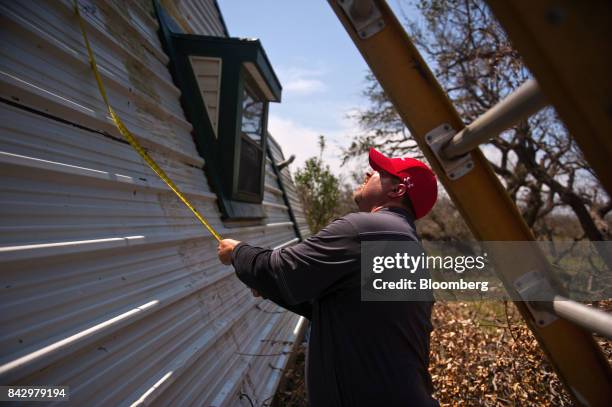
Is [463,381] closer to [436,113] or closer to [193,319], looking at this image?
[193,319]

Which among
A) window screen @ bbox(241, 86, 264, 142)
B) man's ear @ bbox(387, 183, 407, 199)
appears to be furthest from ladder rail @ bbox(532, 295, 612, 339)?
window screen @ bbox(241, 86, 264, 142)

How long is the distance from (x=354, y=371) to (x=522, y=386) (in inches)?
107

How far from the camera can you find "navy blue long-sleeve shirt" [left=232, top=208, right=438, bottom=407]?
162 cm

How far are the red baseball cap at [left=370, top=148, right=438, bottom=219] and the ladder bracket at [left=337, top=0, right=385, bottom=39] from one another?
0.66 meters

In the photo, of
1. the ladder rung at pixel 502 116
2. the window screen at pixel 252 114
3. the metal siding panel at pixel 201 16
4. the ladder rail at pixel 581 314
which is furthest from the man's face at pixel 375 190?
the metal siding panel at pixel 201 16

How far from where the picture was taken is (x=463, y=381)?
371cm

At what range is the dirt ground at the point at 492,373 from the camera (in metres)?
3.27

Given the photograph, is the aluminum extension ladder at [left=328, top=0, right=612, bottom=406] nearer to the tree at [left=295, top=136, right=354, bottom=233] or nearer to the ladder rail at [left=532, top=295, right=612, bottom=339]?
the ladder rail at [left=532, top=295, right=612, bottom=339]

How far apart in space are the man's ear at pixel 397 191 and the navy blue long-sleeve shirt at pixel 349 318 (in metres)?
0.24

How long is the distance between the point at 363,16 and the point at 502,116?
0.72m

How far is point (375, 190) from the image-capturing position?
2027mm

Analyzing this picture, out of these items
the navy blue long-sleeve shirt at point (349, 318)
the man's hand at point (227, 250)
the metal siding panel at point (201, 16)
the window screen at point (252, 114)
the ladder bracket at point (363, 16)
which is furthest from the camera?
the metal siding panel at point (201, 16)

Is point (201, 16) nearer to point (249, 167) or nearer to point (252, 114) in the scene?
point (252, 114)

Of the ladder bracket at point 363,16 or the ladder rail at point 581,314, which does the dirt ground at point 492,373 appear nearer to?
the ladder rail at point 581,314
